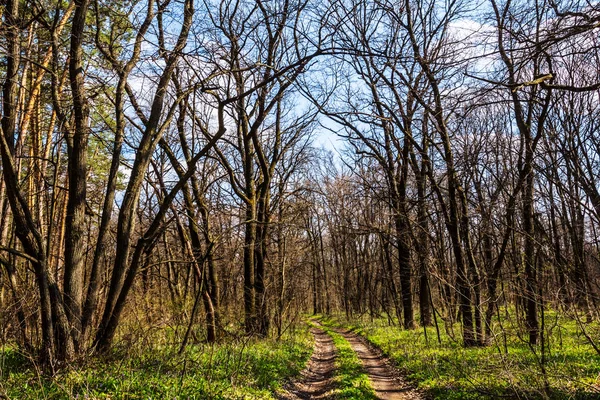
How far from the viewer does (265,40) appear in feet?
46.8

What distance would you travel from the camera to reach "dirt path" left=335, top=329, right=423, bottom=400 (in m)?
8.24

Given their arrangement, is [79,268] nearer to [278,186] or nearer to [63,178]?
[63,178]

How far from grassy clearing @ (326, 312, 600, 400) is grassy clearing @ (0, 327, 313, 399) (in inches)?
126

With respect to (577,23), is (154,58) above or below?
above

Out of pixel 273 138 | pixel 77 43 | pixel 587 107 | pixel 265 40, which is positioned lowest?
pixel 587 107

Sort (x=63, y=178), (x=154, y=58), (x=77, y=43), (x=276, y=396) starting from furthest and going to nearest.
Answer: (x=63, y=178) → (x=276, y=396) → (x=77, y=43) → (x=154, y=58)

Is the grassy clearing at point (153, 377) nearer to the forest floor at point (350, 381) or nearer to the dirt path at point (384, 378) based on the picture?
the forest floor at point (350, 381)

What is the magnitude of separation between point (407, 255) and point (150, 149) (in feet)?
42.3

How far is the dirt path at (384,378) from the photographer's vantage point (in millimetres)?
8242

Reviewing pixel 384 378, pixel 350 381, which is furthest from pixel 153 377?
pixel 384 378

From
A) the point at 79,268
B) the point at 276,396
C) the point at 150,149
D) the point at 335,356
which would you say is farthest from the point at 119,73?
the point at 335,356

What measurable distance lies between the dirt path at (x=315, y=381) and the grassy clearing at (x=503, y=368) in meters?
1.87

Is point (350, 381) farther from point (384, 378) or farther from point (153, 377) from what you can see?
point (153, 377)

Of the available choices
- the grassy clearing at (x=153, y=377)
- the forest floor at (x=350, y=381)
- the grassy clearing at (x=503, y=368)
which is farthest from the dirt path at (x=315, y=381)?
the grassy clearing at (x=503, y=368)
